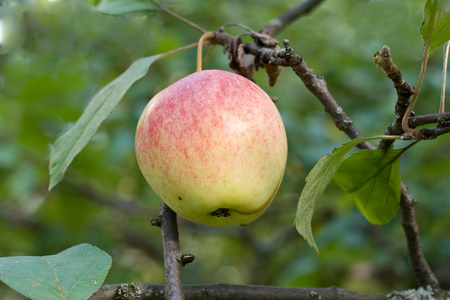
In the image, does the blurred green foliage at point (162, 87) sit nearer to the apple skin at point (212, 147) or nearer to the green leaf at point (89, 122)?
the green leaf at point (89, 122)

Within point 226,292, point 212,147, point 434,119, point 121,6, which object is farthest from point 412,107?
point 121,6

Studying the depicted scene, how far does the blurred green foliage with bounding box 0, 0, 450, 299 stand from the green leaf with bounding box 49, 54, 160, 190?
3.27 ft

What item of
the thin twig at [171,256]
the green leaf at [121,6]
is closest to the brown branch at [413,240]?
the thin twig at [171,256]

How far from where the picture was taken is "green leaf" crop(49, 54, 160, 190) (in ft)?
3.00

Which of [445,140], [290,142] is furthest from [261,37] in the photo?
[445,140]

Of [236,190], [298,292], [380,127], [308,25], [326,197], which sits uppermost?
[308,25]

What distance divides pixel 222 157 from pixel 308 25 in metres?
2.22

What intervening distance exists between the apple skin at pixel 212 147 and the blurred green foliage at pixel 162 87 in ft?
3.76

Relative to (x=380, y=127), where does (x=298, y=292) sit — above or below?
below

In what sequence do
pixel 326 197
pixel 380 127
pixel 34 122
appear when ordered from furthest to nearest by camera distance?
pixel 326 197
pixel 34 122
pixel 380 127

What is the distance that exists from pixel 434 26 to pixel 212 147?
41 centimetres

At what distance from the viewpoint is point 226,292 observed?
875 mm

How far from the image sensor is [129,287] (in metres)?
0.82

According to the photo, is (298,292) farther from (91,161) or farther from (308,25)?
(308,25)
